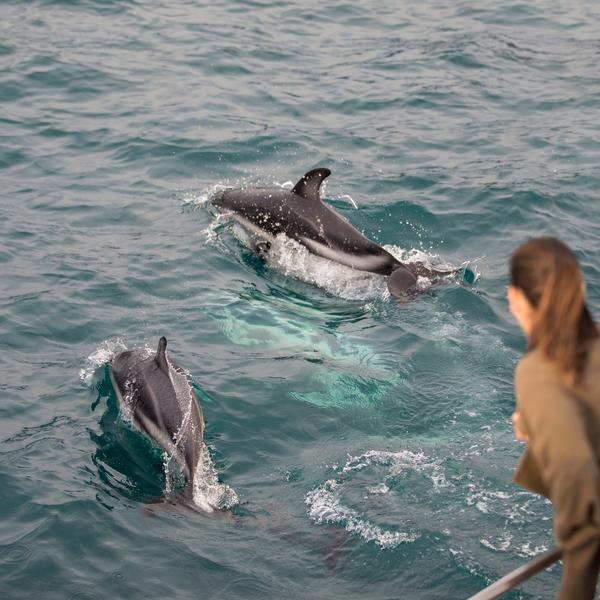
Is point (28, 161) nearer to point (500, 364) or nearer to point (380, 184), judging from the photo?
point (380, 184)

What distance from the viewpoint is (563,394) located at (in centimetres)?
438

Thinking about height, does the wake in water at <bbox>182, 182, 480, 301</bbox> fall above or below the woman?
below

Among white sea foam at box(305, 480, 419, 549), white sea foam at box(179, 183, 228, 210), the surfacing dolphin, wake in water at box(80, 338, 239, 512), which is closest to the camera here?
white sea foam at box(305, 480, 419, 549)

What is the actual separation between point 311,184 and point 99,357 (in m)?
3.78

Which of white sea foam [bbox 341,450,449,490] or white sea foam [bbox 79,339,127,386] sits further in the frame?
white sea foam [bbox 79,339,127,386]

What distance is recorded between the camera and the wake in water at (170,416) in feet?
29.9

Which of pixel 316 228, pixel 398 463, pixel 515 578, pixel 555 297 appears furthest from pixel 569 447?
pixel 316 228

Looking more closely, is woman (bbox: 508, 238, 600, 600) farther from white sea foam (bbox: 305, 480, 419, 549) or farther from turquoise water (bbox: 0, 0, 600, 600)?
white sea foam (bbox: 305, 480, 419, 549)

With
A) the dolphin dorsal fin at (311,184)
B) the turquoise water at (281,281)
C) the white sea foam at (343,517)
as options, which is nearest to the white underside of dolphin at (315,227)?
the dolphin dorsal fin at (311,184)

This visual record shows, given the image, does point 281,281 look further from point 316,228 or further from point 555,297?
point 555,297

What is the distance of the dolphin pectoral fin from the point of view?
1288 centimetres

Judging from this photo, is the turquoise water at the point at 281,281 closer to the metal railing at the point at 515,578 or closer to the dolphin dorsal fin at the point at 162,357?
the dolphin dorsal fin at the point at 162,357

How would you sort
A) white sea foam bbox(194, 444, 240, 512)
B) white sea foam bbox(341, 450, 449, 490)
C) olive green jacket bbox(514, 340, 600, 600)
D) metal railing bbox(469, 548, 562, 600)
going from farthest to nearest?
white sea foam bbox(341, 450, 449, 490)
white sea foam bbox(194, 444, 240, 512)
metal railing bbox(469, 548, 562, 600)
olive green jacket bbox(514, 340, 600, 600)

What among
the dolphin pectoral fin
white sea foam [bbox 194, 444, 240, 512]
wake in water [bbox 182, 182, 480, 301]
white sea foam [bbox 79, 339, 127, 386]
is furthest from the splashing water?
white sea foam [bbox 194, 444, 240, 512]
